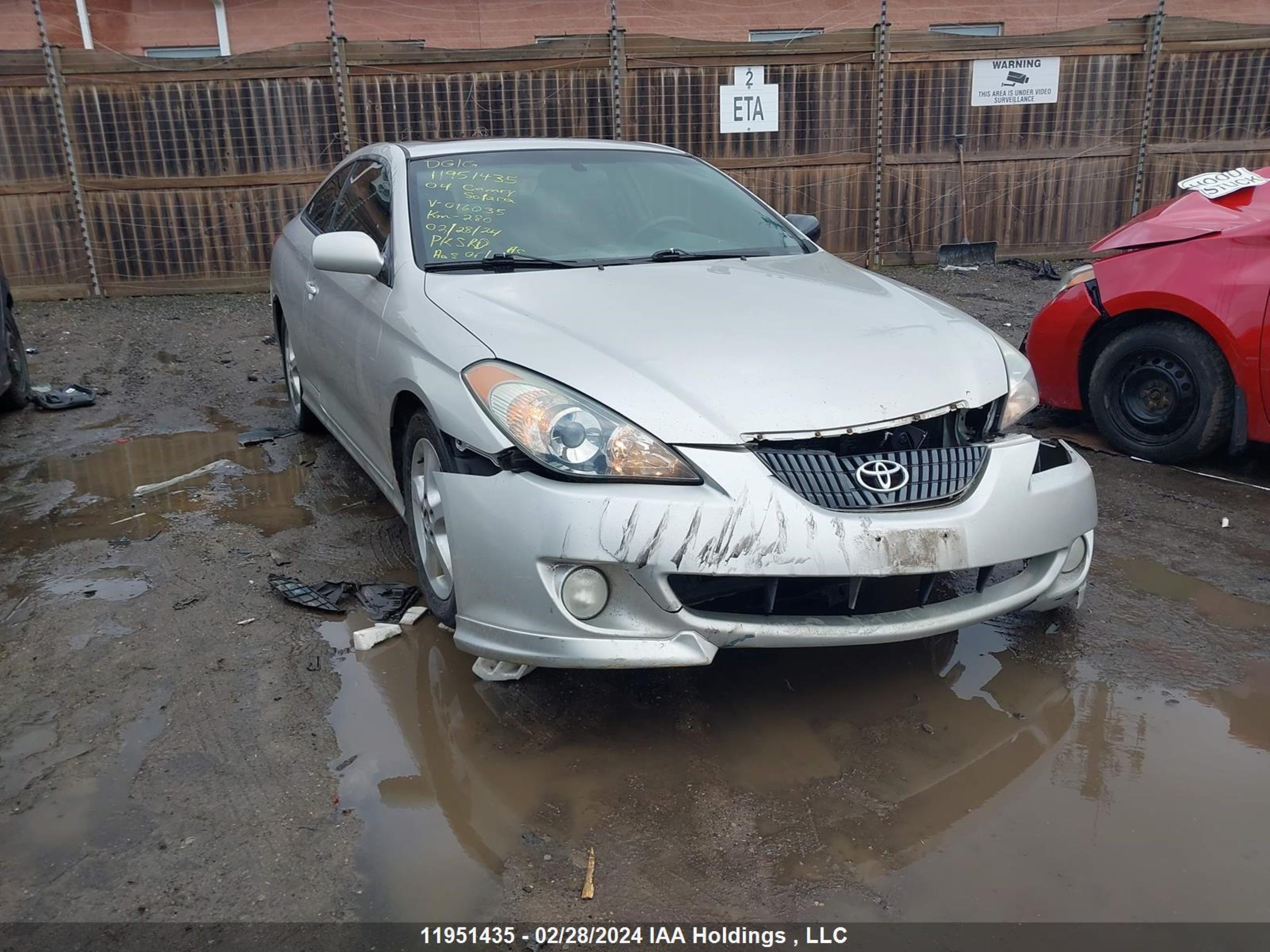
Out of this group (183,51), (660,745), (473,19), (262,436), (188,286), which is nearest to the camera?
(660,745)

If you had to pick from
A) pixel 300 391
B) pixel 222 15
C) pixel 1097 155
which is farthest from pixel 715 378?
pixel 222 15

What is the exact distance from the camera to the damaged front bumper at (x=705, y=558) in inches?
101

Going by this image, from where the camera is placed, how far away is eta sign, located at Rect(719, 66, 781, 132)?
10.5m

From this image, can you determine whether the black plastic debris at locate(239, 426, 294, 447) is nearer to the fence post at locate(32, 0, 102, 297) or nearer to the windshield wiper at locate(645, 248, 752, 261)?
the windshield wiper at locate(645, 248, 752, 261)

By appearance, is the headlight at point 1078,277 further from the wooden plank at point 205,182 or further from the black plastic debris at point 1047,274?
the wooden plank at point 205,182

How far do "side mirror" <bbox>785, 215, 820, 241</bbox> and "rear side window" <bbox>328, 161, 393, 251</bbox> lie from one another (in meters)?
1.71

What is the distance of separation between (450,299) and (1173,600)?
2.73 m

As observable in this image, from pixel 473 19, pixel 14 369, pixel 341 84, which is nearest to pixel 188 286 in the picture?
pixel 341 84

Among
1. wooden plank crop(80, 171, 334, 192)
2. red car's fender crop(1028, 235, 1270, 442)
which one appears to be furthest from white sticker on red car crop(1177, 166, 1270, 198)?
wooden plank crop(80, 171, 334, 192)

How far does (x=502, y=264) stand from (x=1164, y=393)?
3.40 metres

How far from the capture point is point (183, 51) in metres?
15.3

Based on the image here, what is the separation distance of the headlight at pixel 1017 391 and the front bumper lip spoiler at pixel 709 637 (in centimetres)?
60

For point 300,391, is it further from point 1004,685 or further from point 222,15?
point 222,15

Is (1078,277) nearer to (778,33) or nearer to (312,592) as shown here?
(312,592)
